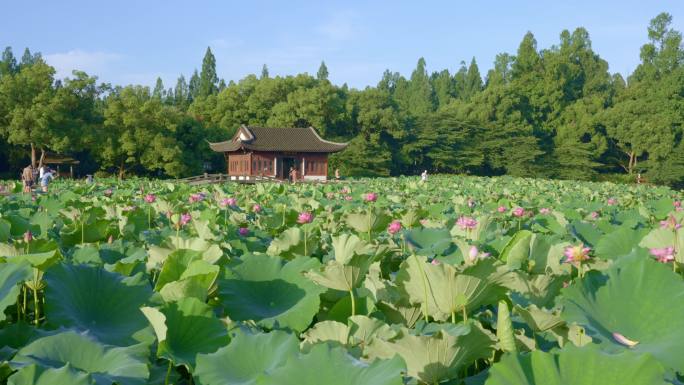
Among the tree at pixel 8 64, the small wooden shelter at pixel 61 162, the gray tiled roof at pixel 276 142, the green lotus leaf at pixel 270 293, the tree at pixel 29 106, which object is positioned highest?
the tree at pixel 8 64

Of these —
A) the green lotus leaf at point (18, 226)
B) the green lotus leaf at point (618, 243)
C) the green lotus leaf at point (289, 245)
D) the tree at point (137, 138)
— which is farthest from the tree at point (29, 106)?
the green lotus leaf at point (618, 243)

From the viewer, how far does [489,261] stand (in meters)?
0.94

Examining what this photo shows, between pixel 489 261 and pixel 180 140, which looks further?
pixel 180 140

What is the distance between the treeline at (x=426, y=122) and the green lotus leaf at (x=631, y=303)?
85.0 feet

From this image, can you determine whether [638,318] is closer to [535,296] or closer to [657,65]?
[535,296]

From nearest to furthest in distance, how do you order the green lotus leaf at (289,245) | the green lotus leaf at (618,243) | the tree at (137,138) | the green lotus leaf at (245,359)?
the green lotus leaf at (245,359) < the green lotus leaf at (289,245) < the green lotus leaf at (618,243) < the tree at (137,138)

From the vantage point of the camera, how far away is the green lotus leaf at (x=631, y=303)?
908 millimetres

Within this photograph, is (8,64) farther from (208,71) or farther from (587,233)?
(587,233)

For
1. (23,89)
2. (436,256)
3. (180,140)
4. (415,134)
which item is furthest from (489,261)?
(415,134)

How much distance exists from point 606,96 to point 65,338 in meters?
45.4

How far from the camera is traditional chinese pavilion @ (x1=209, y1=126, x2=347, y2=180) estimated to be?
27.7 metres

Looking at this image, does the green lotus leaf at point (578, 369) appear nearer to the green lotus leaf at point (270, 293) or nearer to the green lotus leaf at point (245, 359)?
the green lotus leaf at point (245, 359)

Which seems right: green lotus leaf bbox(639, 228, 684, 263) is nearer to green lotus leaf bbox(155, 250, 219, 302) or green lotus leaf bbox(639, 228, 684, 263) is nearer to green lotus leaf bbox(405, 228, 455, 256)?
green lotus leaf bbox(405, 228, 455, 256)

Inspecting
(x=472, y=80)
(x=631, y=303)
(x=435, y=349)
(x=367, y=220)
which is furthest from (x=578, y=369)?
(x=472, y=80)
